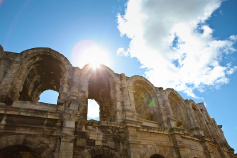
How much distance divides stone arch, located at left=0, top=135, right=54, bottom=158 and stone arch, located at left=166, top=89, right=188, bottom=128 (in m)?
9.12

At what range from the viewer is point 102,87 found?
11367 mm

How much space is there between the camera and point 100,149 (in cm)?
686

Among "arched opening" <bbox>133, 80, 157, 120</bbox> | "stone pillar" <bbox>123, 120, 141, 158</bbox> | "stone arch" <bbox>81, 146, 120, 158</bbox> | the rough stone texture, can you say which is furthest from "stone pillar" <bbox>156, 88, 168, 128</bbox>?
"stone arch" <bbox>81, 146, 120, 158</bbox>

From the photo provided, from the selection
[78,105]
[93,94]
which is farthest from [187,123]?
[78,105]

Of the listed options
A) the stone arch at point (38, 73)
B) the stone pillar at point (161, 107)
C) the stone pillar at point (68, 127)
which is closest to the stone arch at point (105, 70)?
the stone arch at point (38, 73)

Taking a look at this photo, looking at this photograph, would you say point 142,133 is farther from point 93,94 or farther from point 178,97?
point 178,97

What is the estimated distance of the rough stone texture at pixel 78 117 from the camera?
611 cm

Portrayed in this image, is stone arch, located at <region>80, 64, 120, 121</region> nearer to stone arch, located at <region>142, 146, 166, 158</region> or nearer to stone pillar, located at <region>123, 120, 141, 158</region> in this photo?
stone pillar, located at <region>123, 120, 141, 158</region>

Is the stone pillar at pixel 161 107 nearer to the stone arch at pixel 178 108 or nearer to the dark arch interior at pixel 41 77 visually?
the stone arch at pixel 178 108

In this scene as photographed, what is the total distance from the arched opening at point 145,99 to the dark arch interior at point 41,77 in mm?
5591

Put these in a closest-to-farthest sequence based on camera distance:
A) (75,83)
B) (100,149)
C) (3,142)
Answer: (3,142) → (100,149) → (75,83)

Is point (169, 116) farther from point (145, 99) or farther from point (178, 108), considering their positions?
point (178, 108)

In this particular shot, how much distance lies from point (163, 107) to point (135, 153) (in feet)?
14.7

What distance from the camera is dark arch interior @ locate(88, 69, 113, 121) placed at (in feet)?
33.9
